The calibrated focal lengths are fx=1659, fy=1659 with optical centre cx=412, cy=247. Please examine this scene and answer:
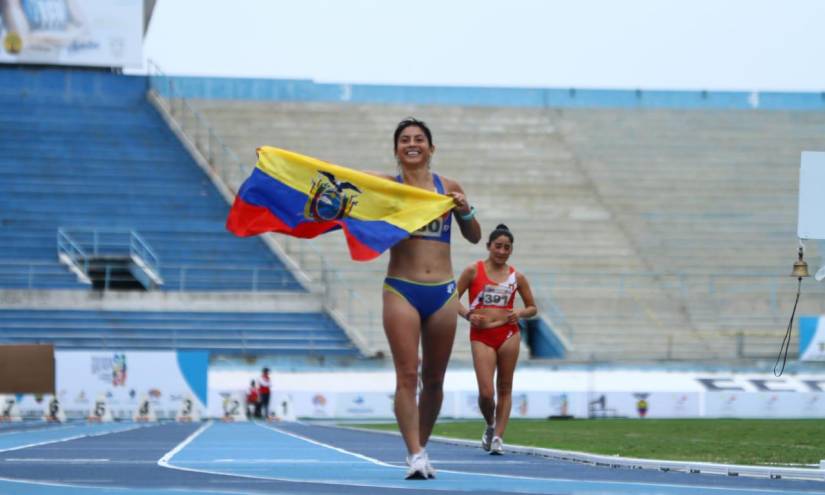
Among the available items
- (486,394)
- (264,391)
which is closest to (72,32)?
(264,391)

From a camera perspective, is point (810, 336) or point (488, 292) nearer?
point (488, 292)

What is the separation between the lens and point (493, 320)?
14.3 meters

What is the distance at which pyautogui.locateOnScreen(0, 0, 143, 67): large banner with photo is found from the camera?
49312mm

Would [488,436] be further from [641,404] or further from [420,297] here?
[641,404]

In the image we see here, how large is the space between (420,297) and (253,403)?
22.6 meters

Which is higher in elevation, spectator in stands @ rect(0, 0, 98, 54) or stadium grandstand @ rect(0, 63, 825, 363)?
spectator in stands @ rect(0, 0, 98, 54)

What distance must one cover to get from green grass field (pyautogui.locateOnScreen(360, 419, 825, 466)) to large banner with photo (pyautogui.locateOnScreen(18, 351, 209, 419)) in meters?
11.2

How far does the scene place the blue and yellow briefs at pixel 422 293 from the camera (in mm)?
9734

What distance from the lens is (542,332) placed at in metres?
37.2

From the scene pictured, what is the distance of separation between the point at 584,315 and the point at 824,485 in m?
29.0

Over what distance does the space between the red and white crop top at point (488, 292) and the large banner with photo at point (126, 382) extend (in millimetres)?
18074

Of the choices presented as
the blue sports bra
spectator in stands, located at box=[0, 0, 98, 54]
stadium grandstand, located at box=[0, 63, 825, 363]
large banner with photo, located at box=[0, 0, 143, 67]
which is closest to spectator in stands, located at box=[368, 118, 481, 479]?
the blue sports bra

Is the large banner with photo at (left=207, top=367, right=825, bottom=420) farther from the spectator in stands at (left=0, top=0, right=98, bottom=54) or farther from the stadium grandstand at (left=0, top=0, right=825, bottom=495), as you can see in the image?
the spectator in stands at (left=0, top=0, right=98, bottom=54)

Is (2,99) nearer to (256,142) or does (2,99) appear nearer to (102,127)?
(102,127)
